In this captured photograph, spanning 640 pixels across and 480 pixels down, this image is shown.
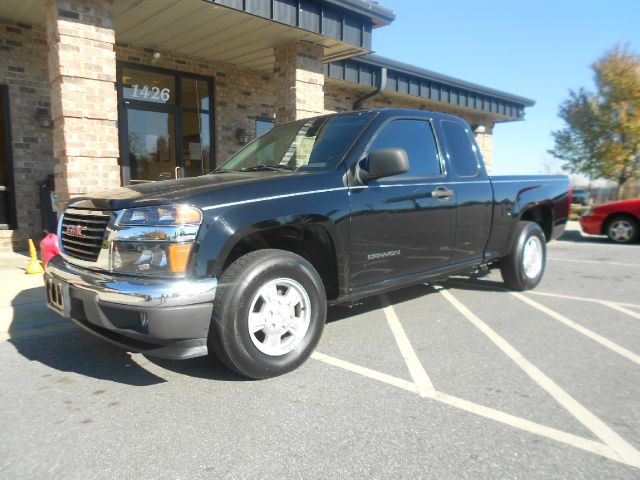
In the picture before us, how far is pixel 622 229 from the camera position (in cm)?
1089

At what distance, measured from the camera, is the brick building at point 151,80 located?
5891mm

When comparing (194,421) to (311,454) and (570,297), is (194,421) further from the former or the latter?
(570,297)

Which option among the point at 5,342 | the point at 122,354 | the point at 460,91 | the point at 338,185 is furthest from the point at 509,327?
the point at 460,91

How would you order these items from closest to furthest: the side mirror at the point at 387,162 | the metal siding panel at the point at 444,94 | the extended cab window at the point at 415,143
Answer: the side mirror at the point at 387,162 → the extended cab window at the point at 415,143 → the metal siding panel at the point at 444,94

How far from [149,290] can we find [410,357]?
1.99 meters

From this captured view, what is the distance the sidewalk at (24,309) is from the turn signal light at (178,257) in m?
2.18

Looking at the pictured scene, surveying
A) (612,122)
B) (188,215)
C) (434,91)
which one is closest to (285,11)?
(188,215)

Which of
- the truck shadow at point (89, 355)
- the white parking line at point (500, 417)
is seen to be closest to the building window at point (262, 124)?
the truck shadow at point (89, 355)

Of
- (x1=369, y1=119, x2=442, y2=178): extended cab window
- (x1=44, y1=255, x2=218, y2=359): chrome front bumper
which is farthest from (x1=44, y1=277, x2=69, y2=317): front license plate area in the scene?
(x1=369, y1=119, x2=442, y2=178): extended cab window

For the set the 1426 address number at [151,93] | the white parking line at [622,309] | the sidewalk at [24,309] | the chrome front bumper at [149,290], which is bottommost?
the white parking line at [622,309]

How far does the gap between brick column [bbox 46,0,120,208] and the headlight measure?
12.0ft

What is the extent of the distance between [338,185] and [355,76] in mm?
8691

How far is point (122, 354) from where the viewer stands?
3596 mm

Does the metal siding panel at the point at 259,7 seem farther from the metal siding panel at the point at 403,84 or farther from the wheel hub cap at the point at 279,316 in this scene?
the metal siding panel at the point at 403,84
